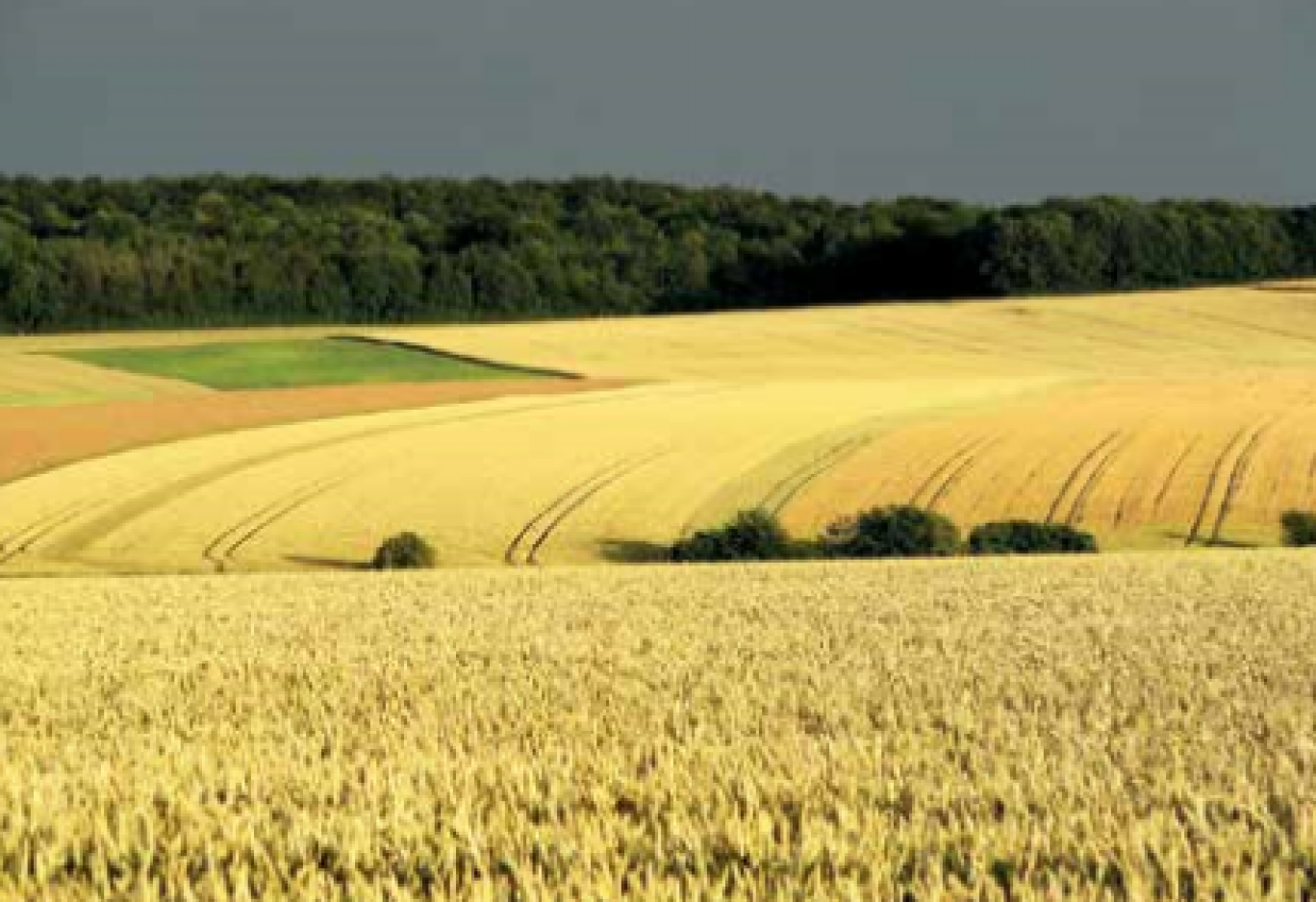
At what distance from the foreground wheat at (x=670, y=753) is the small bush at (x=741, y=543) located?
1704 cm

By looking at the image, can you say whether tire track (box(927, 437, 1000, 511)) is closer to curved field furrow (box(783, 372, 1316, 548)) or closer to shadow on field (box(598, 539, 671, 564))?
curved field furrow (box(783, 372, 1316, 548))

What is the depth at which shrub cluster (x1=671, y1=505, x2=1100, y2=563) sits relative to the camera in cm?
3700

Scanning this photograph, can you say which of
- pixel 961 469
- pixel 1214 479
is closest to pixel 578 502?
pixel 961 469

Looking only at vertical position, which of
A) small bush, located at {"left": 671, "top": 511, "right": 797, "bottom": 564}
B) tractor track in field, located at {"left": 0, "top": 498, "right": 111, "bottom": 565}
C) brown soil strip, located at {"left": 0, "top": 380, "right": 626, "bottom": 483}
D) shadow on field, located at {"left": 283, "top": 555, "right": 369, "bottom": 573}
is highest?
brown soil strip, located at {"left": 0, "top": 380, "right": 626, "bottom": 483}

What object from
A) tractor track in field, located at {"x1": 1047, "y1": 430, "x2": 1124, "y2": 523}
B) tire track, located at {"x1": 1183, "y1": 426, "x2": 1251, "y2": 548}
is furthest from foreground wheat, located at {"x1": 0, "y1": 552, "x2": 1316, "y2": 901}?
tractor track in field, located at {"x1": 1047, "y1": 430, "x2": 1124, "y2": 523}

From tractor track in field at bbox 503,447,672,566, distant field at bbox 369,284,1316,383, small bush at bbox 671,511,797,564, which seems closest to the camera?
small bush at bbox 671,511,797,564

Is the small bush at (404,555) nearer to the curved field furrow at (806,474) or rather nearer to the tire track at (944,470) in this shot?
the curved field furrow at (806,474)

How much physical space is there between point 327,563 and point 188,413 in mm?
24224

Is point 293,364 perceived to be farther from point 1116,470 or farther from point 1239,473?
point 1239,473

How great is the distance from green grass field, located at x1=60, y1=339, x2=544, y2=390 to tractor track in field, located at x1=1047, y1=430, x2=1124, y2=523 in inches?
1199

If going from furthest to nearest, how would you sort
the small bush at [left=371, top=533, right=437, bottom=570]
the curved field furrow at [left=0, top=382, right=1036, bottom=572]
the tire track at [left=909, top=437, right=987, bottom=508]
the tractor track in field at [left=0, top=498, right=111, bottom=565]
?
the tire track at [left=909, top=437, right=987, bottom=508]
the curved field furrow at [left=0, top=382, right=1036, bottom=572]
the tractor track in field at [left=0, top=498, right=111, bottom=565]
the small bush at [left=371, top=533, right=437, bottom=570]

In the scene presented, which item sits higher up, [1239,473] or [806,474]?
[1239,473]

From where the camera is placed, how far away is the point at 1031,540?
122 ft

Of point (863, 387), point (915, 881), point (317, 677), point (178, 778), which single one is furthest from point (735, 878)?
point (863, 387)
